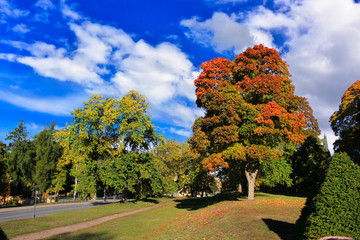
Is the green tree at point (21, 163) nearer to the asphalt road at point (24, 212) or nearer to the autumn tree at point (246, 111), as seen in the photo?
the asphalt road at point (24, 212)

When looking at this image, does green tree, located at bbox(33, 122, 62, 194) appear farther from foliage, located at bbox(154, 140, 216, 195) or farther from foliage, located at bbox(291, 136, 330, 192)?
foliage, located at bbox(291, 136, 330, 192)

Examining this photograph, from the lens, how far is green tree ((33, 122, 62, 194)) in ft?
153

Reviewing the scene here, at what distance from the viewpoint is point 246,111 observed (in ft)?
59.3

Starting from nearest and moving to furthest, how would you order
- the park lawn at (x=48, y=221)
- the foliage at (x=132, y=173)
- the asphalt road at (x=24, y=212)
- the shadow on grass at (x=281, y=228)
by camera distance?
the shadow on grass at (x=281, y=228) < the park lawn at (x=48, y=221) < the asphalt road at (x=24, y=212) < the foliage at (x=132, y=173)

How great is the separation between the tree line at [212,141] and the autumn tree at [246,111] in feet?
0.25

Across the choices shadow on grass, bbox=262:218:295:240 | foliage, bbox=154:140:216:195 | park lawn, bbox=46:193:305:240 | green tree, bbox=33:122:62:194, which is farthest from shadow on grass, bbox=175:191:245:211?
green tree, bbox=33:122:62:194

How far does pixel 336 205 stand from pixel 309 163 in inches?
1502

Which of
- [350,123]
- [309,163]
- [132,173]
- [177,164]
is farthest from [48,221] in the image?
[309,163]

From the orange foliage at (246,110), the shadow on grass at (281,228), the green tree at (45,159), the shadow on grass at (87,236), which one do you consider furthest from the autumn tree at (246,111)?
the green tree at (45,159)

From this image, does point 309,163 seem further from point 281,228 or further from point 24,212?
point 24,212

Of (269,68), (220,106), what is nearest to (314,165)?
(269,68)

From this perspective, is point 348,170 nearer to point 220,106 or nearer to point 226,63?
point 220,106

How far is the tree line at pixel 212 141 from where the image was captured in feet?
57.9

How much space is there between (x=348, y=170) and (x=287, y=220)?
6713 millimetres
